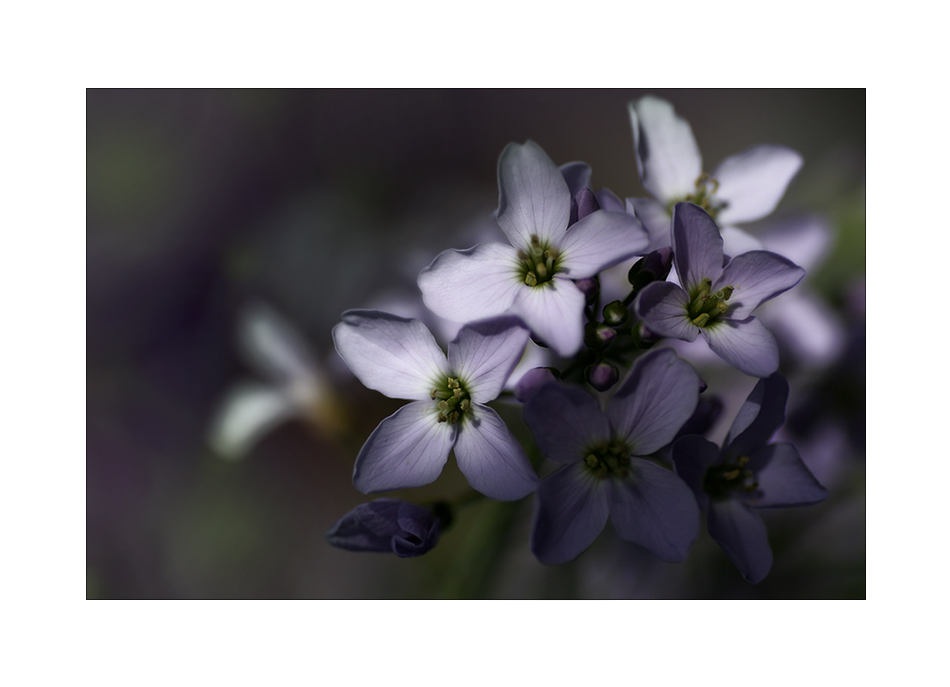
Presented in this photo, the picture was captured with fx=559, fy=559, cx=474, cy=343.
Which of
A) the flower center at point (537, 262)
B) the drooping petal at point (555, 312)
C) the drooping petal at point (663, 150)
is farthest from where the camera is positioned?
the drooping petal at point (663, 150)

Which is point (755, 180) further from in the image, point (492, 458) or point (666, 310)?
point (492, 458)

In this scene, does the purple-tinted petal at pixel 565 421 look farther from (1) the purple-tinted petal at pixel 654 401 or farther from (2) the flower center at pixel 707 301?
(2) the flower center at pixel 707 301

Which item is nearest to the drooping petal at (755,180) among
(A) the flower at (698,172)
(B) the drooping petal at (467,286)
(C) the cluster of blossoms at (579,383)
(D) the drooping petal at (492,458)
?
(A) the flower at (698,172)

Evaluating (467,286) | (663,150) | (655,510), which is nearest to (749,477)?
(655,510)

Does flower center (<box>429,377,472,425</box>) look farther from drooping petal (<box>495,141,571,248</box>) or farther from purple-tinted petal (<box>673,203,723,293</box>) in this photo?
purple-tinted petal (<box>673,203,723,293</box>)

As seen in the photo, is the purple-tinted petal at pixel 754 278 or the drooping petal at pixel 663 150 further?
the drooping petal at pixel 663 150

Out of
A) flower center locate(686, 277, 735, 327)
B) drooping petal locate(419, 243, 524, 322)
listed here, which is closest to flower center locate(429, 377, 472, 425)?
drooping petal locate(419, 243, 524, 322)
